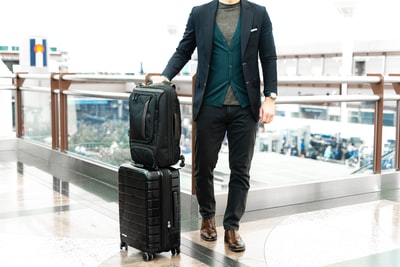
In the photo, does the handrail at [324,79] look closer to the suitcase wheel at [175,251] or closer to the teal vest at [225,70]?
the teal vest at [225,70]

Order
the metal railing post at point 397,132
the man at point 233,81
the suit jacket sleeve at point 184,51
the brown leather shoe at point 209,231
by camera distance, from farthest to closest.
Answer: the metal railing post at point 397,132
the brown leather shoe at point 209,231
the suit jacket sleeve at point 184,51
the man at point 233,81

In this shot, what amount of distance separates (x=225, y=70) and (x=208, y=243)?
3.23 feet

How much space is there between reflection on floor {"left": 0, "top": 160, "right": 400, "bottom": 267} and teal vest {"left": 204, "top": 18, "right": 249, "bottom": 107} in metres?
0.83

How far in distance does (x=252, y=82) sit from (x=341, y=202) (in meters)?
1.78

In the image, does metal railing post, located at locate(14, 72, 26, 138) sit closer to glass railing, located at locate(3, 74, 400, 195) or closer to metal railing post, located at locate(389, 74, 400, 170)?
glass railing, located at locate(3, 74, 400, 195)

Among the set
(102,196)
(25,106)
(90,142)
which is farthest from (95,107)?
(25,106)

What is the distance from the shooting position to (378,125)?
15.7ft

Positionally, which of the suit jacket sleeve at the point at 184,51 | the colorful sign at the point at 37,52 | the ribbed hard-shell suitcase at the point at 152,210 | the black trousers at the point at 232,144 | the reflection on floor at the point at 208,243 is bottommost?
the reflection on floor at the point at 208,243

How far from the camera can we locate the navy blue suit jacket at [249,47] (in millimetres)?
2941

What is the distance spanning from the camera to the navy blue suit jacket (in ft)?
9.65

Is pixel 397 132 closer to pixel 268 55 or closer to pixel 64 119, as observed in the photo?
pixel 268 55

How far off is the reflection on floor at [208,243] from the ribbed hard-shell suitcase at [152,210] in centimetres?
8

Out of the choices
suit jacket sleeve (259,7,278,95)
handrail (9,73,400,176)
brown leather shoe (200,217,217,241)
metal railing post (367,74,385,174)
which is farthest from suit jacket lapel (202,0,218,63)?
metal railing post (367,74,385,174)

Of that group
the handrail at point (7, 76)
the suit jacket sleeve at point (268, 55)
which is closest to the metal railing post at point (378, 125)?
the suit jacket sleeve at point (268, 55)
